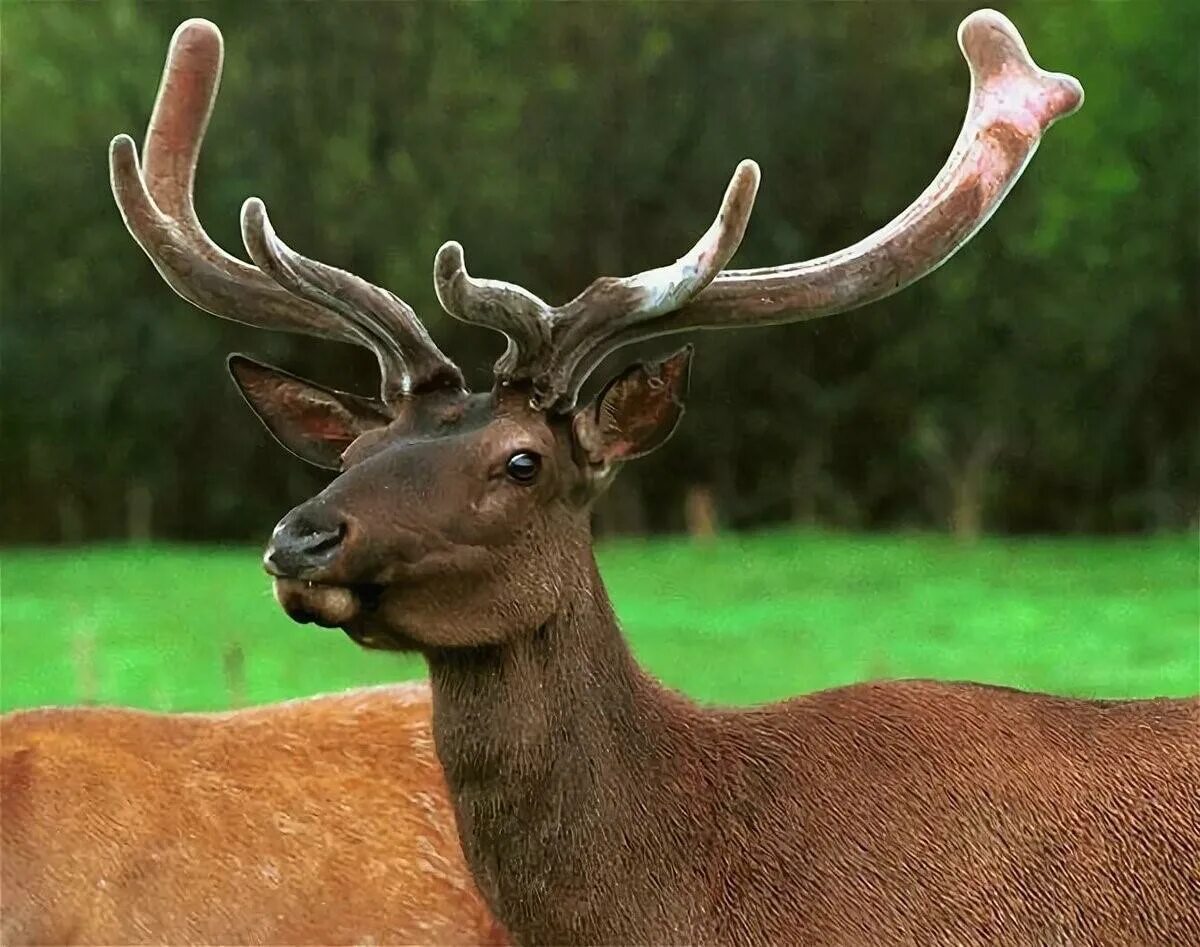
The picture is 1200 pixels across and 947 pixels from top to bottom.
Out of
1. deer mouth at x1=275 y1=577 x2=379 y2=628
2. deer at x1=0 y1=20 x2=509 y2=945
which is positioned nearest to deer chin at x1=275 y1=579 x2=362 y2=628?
deer mouth at x1=275 y1=577 x2=379 y2=628

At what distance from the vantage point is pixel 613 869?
138 inches

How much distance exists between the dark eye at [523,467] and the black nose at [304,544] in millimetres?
369

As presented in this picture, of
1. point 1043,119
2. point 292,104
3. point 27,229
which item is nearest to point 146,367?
point 27,229

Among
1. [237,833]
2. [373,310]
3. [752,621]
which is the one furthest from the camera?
[752,621]

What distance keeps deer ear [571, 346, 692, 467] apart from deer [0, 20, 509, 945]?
1359mm

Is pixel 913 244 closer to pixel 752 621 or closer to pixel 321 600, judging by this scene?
pixel 321 600

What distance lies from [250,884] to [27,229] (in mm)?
18303

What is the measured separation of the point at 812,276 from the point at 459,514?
96 centimetres

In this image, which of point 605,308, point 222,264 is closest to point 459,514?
point 605,308

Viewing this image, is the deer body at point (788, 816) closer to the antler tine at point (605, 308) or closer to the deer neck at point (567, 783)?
the deer neck at point (567, 783)

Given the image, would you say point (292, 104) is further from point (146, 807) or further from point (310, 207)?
point (146, 807)

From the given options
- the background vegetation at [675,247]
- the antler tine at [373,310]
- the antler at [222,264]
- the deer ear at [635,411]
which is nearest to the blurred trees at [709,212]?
the background vegetation at [675,247]

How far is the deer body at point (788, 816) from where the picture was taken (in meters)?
3.41

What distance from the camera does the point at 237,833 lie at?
468 centimetres
